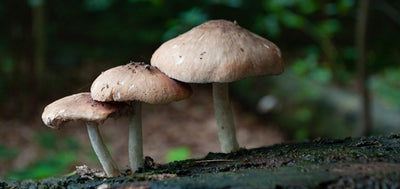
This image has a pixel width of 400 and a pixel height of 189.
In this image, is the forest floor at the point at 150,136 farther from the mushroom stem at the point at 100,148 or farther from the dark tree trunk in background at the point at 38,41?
the mushroom stem at the point at 100,148

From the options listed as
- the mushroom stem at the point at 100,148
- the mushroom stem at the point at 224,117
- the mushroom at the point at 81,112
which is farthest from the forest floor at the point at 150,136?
the mushroom at the point at 81,112

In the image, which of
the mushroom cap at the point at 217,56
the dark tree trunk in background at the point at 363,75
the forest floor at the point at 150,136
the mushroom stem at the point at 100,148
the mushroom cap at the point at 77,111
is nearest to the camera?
the mushroom cap at the point at 77,111

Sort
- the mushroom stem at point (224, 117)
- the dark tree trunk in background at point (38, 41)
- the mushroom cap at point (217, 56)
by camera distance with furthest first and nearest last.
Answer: the dark tree trunk in background at point (38, 41), the mushroom stem at point (224, 117), the mushroom cap at point (217, 56)

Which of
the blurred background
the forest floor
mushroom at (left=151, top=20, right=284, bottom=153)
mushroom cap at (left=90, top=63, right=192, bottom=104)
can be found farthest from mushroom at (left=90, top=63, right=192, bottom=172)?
the forest floor

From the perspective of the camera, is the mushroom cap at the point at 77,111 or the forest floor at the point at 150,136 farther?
the forest floor at the point at 150,136

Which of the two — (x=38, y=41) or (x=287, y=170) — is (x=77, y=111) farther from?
(x=38, y=41)

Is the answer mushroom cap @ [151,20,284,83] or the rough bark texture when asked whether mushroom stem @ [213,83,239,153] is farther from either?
mushroom cap @ [151,20,284,83]

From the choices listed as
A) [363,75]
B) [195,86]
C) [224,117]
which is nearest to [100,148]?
[224,117]

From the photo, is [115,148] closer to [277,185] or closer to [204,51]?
[204,51]
